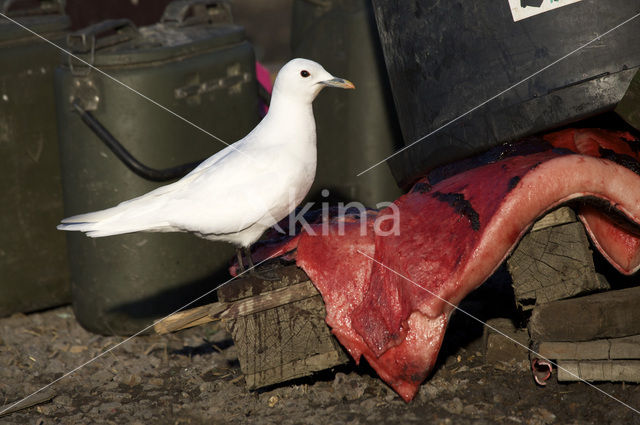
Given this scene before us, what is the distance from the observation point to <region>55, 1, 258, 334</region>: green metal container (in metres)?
3.69

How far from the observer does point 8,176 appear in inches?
161

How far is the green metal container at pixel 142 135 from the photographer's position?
3.69 m

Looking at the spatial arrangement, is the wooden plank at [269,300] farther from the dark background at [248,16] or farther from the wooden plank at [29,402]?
the dark background at [248,16]

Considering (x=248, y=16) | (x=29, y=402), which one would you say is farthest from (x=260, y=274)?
(x=248, y=16)

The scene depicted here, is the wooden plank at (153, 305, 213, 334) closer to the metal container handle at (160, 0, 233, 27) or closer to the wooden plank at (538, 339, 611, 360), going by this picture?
the wooden plank at (538, 339, 611, 360)

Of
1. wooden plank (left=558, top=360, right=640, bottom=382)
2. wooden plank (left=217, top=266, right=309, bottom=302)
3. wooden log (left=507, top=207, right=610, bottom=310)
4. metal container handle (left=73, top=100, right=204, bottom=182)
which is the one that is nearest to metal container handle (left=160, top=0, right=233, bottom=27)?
metal container handle (left=73, top=100, right=204, bottom=182)

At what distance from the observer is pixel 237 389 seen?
328 cm

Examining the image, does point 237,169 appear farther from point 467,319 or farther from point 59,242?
point 59,242

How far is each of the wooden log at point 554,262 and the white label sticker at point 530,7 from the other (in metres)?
0.73

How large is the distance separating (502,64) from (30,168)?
253 centimetres

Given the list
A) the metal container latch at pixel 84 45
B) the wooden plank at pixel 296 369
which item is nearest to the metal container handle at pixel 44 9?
the metal container latch at pixel 84 45

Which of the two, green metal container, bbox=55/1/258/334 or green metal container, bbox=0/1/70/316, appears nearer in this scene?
green metal container, bbox=55/1/258/334

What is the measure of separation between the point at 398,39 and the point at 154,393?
1.83 m

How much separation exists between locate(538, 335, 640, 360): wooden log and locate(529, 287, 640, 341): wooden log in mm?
20
